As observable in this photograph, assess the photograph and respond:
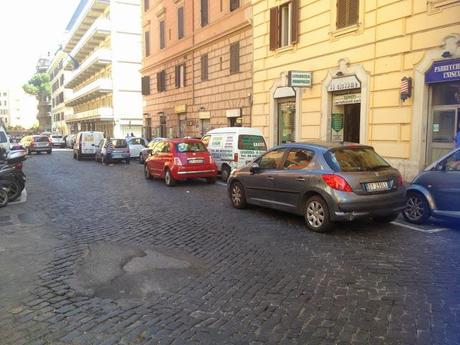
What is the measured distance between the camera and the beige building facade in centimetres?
2123

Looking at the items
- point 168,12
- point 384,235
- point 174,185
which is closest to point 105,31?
point 168,12

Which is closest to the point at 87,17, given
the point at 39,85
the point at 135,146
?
the point at 135,146

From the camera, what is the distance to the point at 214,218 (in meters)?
8.41

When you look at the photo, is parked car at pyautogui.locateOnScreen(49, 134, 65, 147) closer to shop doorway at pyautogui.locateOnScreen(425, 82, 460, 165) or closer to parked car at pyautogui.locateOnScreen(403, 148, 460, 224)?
shop doorway at pyautogui.locateOnScreen(425, 82, 460, 165)

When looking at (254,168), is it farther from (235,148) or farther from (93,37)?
(93,37)

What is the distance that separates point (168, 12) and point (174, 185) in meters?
19.9

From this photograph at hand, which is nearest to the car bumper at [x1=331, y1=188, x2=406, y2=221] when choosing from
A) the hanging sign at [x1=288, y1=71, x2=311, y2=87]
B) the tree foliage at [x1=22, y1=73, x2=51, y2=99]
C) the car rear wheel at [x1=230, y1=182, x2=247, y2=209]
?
the car rear wheel at [x1=230, y1=182, x2=247, y2=209]

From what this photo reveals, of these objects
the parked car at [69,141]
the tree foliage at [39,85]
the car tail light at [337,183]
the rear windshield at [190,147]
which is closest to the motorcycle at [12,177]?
the rear windshield at [190,147]

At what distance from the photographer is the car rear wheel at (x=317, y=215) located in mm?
6985

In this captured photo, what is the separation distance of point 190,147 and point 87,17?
150ft

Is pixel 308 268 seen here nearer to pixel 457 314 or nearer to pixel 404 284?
pixel 404 284

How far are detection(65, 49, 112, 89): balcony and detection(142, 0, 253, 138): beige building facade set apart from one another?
1262 cm

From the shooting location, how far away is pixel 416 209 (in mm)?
7715

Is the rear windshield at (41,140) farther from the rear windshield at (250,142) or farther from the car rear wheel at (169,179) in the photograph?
the rear windshield at (250,142)
